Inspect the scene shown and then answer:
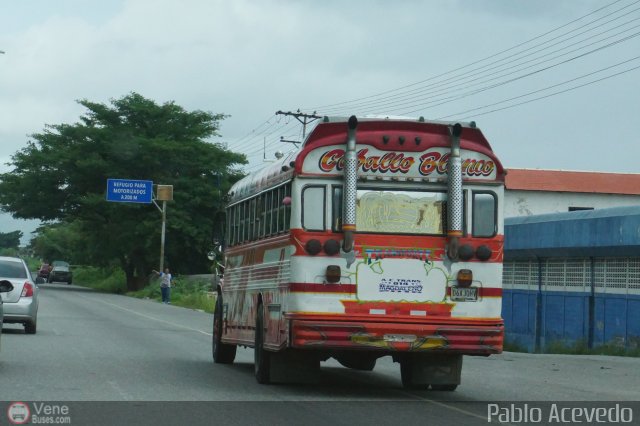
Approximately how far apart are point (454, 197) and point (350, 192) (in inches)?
50.3

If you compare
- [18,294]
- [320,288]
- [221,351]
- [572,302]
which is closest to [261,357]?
[320,288]

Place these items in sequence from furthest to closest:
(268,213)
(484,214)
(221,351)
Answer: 1. (221,351)
2. (268,213)
3. (484,214)

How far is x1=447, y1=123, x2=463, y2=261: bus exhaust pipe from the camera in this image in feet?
46.0

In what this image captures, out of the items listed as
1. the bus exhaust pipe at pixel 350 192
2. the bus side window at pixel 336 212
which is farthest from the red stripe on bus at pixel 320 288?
the bus side window at pixel 336 212

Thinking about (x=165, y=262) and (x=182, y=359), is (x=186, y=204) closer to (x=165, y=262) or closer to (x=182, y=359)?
(x=165, y=262)

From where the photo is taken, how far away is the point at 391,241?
1402cm

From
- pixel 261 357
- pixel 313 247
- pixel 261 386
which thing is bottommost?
pixel 261 386

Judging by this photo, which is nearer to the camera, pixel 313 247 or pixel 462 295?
pixel 313 247

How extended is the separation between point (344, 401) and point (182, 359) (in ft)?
22.2

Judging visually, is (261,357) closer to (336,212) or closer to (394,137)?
(336,212)

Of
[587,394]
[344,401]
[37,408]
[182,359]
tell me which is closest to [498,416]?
[344,401]

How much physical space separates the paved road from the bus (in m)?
0.75

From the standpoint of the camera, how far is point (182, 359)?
64.8 feet

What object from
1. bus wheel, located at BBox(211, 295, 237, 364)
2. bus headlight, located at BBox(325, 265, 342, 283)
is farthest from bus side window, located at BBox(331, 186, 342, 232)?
bus wheel, located at BBox(211, 295, 237, 364)
